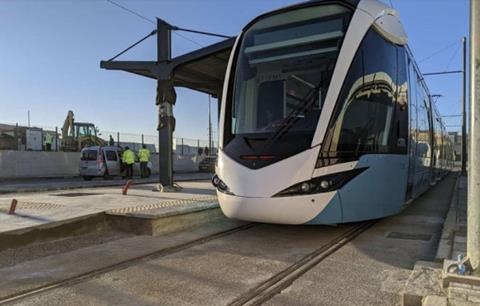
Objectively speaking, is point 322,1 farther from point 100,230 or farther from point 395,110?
point 100,230

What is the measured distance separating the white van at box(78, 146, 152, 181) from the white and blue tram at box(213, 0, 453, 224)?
57.6ft

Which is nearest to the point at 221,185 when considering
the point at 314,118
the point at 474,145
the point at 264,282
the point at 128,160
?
the point at 314,118

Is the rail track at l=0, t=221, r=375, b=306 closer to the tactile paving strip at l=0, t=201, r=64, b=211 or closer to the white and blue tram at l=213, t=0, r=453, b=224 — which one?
the white and blue tram at l=213, t=0, r=453, b=224

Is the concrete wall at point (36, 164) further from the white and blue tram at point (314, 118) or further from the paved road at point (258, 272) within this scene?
the white and blue tram at point (314, 118)

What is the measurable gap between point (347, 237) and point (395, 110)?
252 cm

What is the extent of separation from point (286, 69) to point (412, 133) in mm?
3628

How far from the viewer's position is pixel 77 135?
3312 cm

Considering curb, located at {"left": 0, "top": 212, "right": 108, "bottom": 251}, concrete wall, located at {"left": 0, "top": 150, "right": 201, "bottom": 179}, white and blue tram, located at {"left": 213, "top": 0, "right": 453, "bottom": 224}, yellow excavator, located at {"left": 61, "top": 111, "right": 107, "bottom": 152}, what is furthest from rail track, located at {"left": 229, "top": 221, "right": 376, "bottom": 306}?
yellow excavator, located at {"left": 61, "top": 111, "right": 107, "bottom": 152}

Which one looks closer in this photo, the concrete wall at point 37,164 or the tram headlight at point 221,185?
the tram headlight at point 221,185

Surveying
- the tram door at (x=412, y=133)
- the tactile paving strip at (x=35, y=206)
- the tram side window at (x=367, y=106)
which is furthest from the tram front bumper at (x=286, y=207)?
the tactile paving strip at (x=35, y=206)

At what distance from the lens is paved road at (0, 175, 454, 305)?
4.48 m

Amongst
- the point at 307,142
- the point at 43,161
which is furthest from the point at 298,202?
the point at 43,161

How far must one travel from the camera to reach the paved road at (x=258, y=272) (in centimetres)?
448

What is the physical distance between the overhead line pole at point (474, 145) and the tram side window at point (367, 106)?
257cm
